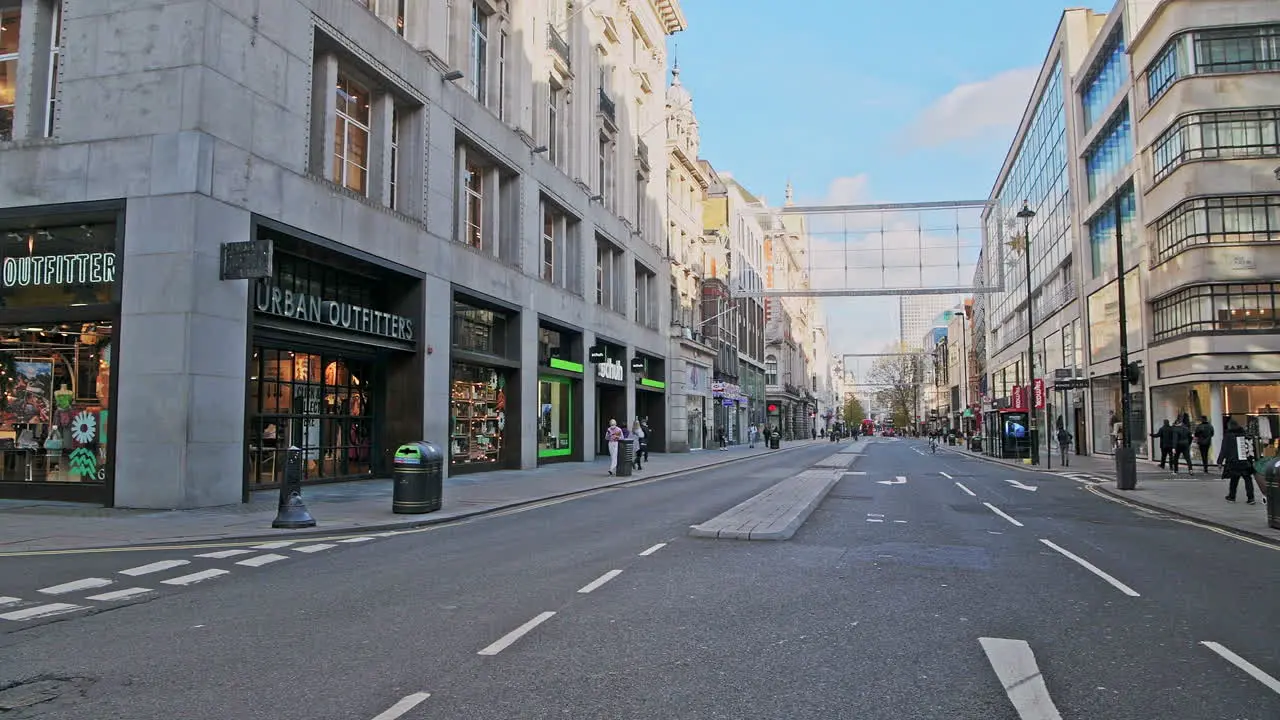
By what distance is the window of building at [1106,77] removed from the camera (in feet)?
125

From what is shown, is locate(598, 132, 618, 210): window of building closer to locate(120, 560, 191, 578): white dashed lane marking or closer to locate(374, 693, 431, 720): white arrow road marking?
locate(120, 560, 191, 578): white dashed lane marking

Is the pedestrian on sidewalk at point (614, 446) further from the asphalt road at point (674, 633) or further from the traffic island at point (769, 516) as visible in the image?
the asphalt road at point (674, 633)

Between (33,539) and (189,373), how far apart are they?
158 inches

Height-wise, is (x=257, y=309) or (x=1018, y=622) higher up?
(x=257, y=309)

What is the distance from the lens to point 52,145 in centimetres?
1524

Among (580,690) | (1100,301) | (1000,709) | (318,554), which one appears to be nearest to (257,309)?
(318,554)

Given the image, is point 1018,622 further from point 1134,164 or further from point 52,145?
point 1134,164

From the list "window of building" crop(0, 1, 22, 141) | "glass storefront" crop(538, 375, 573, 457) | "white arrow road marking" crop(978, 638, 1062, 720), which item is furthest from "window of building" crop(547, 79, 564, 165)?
"white arrow road marking" crop(978, 638, 1062, 720)

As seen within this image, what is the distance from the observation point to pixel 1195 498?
18.0 metres

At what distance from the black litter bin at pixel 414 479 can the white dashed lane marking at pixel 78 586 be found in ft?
18.8

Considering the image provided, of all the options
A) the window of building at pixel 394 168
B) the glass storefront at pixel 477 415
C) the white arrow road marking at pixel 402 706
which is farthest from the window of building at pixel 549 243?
the white arrow road marking at pixel 402 706

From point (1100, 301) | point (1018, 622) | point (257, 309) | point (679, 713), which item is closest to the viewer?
point (679, 713)

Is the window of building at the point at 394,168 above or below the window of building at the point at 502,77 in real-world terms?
below

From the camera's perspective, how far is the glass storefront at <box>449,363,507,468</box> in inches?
992
